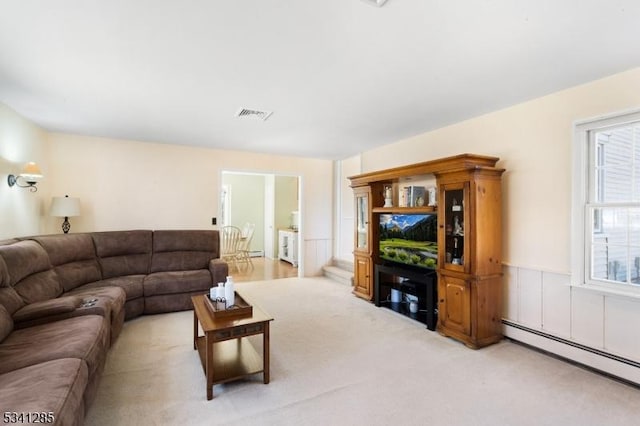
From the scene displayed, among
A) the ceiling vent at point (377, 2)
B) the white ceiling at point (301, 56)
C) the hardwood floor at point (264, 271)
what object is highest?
the white ceiling at point (301, 56)

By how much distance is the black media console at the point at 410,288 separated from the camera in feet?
11.4

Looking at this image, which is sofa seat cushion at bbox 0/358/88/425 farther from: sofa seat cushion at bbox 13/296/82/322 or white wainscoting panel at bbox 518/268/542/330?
white wainscoting panel at bbox 518/268/542/330

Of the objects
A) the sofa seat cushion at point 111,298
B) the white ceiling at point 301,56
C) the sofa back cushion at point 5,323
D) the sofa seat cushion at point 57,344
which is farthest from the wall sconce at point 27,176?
the sofa seat cushion at point 57,344

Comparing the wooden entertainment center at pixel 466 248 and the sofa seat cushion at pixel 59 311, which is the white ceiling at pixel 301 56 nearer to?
the wooden entertainment center at pixel 466 248

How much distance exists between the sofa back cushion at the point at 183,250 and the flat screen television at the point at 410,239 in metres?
2.62

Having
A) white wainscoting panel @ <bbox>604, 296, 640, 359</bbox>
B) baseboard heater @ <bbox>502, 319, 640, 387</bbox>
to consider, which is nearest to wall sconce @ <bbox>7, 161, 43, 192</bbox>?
baseboard heater @ <bbox>502, 319, 640, 387</bbox>

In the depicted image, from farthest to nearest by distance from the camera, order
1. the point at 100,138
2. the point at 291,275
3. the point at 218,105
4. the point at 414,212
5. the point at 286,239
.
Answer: the point at 286,239 → the point at 291,275 → the point at 100,138 → the point at 414,212 → the point at 218,105

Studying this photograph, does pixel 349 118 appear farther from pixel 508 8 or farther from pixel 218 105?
pixel 508 8

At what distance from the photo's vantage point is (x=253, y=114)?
3.45 metres

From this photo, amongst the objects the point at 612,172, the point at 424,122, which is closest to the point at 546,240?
the point at 612,172

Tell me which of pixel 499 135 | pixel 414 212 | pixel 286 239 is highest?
pixel 499 135

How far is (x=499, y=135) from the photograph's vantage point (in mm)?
3254

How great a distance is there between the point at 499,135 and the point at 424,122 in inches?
33.3

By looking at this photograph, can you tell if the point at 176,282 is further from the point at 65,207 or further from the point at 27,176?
the point at 27,176
